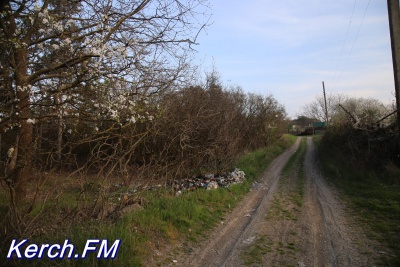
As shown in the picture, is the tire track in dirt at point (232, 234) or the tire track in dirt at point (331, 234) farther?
the tire track in dirt at point (232, 234)

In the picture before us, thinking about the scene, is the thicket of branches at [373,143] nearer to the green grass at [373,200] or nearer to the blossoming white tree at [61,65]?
the green grass at [373,200]

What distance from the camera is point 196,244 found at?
6.04 metres

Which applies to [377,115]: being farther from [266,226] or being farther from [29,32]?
[29,32]

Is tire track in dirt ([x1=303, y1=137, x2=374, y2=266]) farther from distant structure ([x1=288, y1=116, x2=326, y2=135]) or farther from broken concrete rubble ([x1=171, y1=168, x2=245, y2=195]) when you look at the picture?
distant structure ([x1=288, y1=116, x2=326, y2=135])

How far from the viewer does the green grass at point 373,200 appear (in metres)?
6.12

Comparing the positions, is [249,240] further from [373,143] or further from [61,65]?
[373,143]

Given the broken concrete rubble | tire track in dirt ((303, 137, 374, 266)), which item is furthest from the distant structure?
tire track in dirt ((303, 137, 374, 266))

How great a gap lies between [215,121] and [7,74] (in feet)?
30.5

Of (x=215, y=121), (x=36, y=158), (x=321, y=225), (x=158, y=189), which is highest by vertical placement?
(x=215, y=121)

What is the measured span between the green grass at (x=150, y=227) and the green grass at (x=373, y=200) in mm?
3533

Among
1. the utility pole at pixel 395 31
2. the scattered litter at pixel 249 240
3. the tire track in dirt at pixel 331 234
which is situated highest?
the utility pole at pixel 395 31

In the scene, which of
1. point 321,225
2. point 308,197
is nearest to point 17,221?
point 321,225

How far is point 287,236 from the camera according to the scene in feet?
20.7

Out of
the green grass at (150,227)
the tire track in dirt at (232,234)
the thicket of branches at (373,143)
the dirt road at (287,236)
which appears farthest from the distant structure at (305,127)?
the green grass at (150,227)
